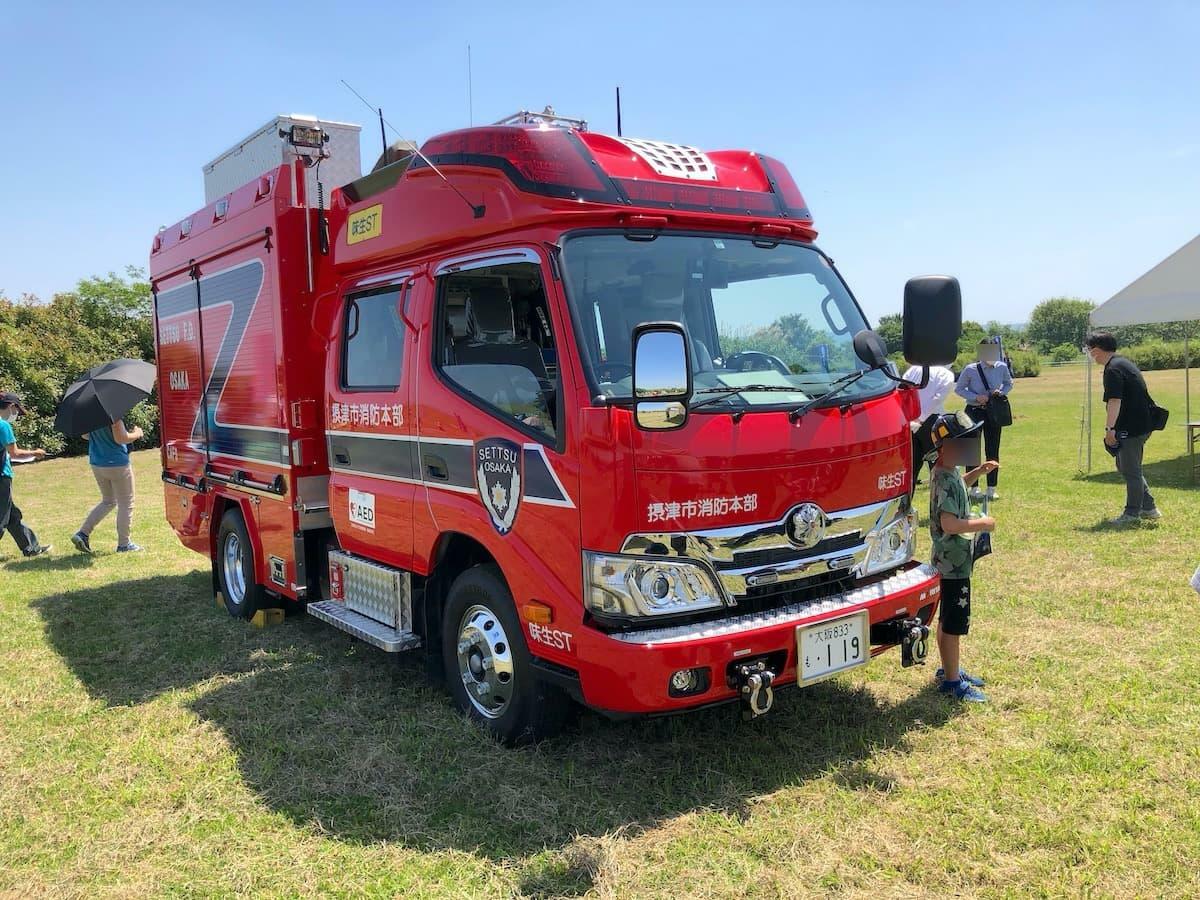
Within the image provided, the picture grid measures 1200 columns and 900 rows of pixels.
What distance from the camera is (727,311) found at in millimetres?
4277

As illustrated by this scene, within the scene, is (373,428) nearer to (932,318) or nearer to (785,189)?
(785,189)

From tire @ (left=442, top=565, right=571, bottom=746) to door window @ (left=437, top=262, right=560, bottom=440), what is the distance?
0.85 m

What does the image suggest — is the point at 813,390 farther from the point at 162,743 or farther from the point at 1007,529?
the point at 1007,529

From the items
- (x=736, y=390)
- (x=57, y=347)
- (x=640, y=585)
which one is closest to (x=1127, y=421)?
(x=736, y=390)

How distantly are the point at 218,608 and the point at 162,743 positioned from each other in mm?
2837

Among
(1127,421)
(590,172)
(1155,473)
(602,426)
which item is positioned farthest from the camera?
(1155,473)

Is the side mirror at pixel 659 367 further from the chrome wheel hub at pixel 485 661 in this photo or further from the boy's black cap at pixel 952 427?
the boy's black cap at pixel 952 427

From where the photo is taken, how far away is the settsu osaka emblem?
3875 millimetres

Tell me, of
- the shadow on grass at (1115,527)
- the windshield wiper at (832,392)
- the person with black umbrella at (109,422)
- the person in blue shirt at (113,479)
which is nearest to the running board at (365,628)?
the windshield wiper at (832,392)

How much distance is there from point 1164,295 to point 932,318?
9.83m

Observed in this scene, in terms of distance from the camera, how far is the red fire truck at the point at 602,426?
11.4 ft

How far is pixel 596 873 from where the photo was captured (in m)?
3.20

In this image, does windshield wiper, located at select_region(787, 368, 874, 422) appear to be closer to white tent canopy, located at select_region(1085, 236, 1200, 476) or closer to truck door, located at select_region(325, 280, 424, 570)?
truck door, located at select_region(325, 280, 424, 570)

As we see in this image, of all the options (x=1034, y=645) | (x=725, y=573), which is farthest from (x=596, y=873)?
(x=1034, y=645)
